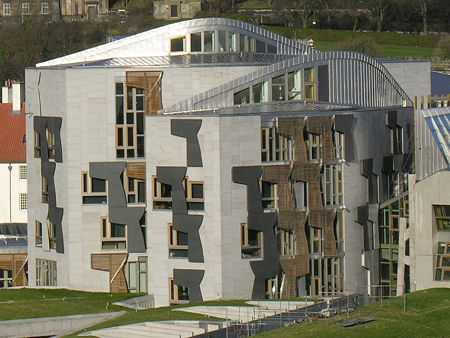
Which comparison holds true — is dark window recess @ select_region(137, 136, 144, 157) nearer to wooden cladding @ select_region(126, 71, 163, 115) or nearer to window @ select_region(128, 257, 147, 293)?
wooden cladding @ select_region(126, 71, 163, 115)

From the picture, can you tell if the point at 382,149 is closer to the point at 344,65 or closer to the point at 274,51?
the point at 344,65

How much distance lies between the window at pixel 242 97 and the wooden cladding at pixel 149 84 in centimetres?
314

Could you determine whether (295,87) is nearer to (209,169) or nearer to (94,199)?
(209,169)

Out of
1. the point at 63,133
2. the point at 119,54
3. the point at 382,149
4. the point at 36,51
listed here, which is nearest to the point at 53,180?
the point at 63,133

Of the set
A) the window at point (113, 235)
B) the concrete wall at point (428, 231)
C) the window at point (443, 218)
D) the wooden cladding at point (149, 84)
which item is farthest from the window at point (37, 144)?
the window at point (443, 218)

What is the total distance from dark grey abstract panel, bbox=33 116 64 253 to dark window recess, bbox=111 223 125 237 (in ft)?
8.18

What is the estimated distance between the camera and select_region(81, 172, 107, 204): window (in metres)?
86.4

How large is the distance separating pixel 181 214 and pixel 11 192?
32.9 metres

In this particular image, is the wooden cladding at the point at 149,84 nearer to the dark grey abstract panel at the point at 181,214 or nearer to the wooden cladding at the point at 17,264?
the dark grey abstract panel at the point at 181,214

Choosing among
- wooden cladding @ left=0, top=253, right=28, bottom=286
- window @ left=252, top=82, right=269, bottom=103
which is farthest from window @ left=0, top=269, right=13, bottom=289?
window @ left=252, top=82, right=269, bottom=103

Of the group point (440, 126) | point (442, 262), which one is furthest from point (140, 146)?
point (442, 262)

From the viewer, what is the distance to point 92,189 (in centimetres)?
8662

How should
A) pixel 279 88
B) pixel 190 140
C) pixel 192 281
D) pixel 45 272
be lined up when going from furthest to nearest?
pixel 45 272
pixel 279 88
pixel 192 281
pixel 190 140

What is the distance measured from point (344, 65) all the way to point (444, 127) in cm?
1013
